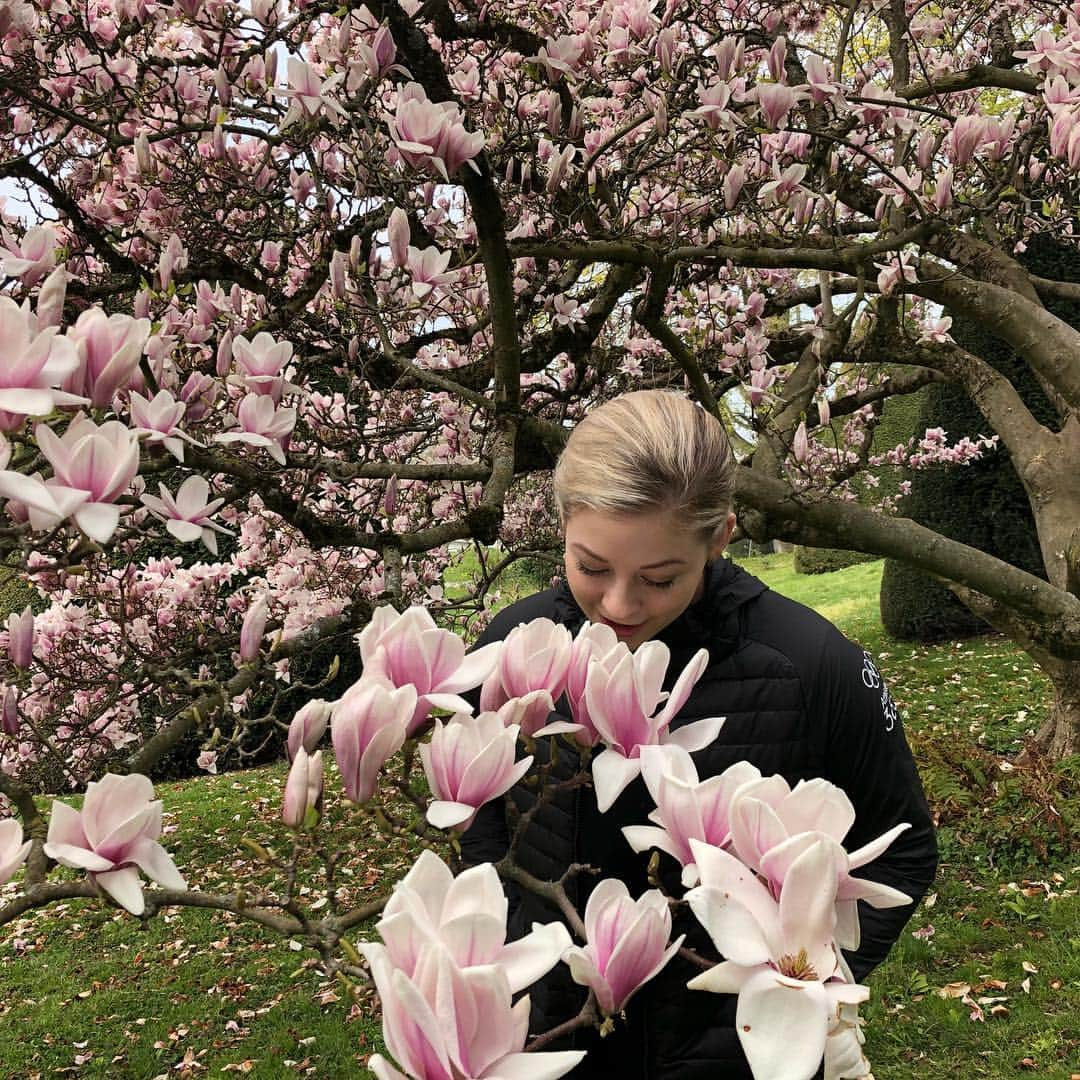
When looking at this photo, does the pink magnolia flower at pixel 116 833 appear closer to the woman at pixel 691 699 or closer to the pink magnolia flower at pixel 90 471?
the pink magnolia flower at pixel 90 471

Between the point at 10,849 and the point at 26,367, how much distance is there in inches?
17.6

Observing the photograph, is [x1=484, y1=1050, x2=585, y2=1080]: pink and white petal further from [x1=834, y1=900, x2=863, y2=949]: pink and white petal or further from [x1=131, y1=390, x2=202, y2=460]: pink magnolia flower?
[x1=131, y1=390, x2=202, y2=460]: pink magnolia flower

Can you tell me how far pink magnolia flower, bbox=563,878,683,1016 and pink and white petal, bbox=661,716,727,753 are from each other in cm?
19

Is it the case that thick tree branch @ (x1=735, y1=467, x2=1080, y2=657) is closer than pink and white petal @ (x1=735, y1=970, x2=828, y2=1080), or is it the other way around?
pink and white petal @ (x1=735, y1=970, x2=828, y2=1080)

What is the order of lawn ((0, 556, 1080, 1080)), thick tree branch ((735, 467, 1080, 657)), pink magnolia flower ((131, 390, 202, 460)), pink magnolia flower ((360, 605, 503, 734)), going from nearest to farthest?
pink magnolia flower ((360, 605, 503, 734))
pink magnolia flower ((131, 390, 202, 460))
lawn ((0, 556, 1080, 1080))
thick tree branch ((735, 467, 1080, 657))

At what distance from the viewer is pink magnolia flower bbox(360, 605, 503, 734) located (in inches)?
36.4

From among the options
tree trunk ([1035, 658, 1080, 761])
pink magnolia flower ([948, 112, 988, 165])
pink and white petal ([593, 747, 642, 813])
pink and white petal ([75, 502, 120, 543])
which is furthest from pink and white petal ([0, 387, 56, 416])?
tree trunk ([1035, 658, 1080, 761])

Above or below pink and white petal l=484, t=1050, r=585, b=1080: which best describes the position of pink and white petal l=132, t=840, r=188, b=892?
below

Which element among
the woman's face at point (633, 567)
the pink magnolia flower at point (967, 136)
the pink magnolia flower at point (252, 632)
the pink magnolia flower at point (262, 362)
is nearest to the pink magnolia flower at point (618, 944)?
the woman's face at point (633, 567)

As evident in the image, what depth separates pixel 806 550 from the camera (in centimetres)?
1642

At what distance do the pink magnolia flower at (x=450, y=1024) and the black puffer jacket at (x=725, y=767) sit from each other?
94cm

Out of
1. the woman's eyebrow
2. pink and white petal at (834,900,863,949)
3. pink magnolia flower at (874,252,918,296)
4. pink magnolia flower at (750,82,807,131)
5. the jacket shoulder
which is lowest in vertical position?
the jacket shoulder

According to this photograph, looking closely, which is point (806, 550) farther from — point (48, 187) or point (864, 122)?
point (48, 187)

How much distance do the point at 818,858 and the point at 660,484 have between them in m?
0.83
